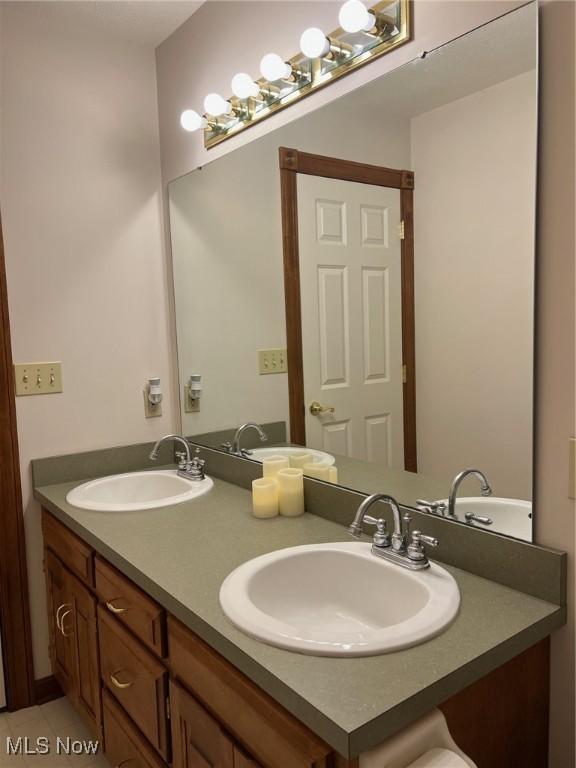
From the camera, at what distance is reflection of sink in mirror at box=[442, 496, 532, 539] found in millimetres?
1179

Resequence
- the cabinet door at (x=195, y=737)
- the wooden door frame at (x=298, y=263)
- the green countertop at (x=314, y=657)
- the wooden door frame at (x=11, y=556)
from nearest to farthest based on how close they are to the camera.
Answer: the green countertop at (x=314, y=657) < the cabinet door at (x=195, y=737) < the wooden door frame at (x=298, y=263) < the wooden door frame at (x=11, y=556)

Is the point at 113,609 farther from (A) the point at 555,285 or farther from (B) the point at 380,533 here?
(A) the point at 555,285

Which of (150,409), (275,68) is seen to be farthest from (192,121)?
(150,409)

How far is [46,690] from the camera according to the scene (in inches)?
84.7

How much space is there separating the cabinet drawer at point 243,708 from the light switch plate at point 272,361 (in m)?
0.86

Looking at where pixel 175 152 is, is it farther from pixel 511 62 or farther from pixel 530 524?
pixel 530 524

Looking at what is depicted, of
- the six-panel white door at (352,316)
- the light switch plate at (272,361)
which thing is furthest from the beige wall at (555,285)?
the light switch plate at (272,361)

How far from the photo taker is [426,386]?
4.77ft

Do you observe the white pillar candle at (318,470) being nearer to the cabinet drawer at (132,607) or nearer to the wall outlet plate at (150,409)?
the cabinet drawer at (132,607)

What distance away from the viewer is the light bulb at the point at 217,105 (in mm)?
1929

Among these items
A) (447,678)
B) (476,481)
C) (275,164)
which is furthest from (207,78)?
(447,678)

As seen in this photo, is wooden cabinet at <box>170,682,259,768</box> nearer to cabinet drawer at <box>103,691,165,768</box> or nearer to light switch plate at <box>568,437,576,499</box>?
cabinet drawer at <box>103,691,165,768</box>

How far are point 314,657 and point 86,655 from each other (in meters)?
1.11

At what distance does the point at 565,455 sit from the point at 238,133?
58.5 inches
